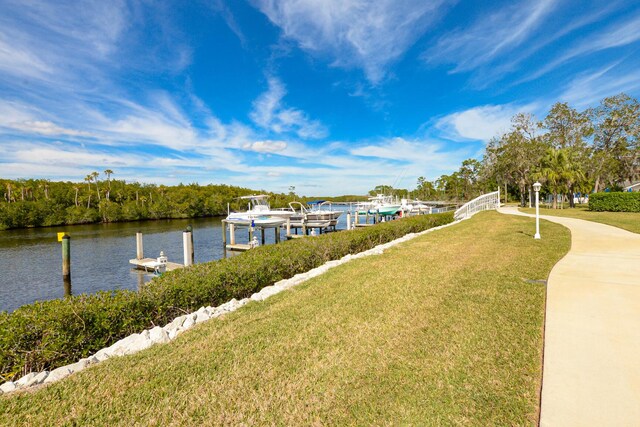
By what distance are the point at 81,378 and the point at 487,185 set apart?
7279 centimetres

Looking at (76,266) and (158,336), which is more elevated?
(158,336)

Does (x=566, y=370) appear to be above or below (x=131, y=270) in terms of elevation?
above

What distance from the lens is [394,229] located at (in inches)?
519

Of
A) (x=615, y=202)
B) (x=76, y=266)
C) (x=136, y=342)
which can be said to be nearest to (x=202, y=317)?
(x=136, y=342)

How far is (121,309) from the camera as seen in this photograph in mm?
4133

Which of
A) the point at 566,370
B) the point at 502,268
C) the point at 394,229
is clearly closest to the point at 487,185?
the point at 394,229

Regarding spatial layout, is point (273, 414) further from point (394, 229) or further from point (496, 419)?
point (394, 229)

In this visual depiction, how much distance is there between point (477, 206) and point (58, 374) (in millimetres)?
28105

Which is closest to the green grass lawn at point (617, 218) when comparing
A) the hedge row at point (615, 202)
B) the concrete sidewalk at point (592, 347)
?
the hedge row at point (615, 202)

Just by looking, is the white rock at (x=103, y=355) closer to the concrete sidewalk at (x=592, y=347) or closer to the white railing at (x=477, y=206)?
the concrete sidewalk at (x=592, y=347)

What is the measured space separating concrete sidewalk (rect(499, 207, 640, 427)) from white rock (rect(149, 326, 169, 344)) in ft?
12.8

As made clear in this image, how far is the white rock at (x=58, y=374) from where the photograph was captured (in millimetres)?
2974

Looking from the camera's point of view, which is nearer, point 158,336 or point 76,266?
point 158,336

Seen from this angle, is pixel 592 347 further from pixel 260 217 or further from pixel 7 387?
pixel 260 217
